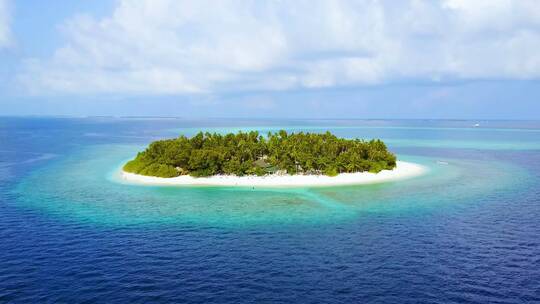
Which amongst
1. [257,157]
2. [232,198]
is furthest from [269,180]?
[232,198]

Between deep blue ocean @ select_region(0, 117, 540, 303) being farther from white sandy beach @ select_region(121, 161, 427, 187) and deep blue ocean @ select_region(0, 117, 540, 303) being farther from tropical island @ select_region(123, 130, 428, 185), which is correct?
tropical island @ select_region(123, 130, 428, 185)

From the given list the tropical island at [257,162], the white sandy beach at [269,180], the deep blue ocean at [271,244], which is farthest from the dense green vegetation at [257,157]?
the deep blue ocean at [271,244]

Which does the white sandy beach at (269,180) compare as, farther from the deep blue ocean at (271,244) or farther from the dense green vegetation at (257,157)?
the deep blue ocean at (271,244)

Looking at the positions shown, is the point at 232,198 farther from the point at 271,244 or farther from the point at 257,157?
the point at 257,157

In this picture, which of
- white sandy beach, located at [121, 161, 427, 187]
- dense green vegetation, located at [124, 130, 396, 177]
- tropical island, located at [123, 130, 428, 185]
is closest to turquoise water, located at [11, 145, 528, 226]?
white sandy beach, located at [121, 161, 427, 187]

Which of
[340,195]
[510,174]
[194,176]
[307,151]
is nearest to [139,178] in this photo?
[194,176]

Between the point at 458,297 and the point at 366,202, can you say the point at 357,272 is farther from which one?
the point at 366,202
